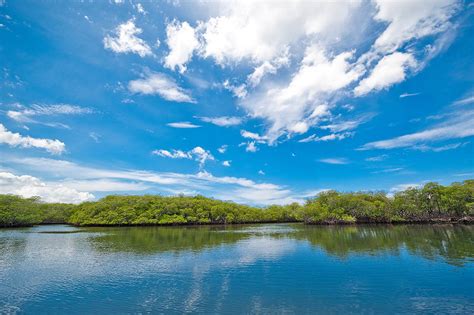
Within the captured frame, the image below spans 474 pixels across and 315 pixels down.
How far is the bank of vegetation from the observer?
9012 centimetres

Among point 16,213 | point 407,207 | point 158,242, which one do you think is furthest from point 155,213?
point 407,207

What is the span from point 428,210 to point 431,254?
245 feet

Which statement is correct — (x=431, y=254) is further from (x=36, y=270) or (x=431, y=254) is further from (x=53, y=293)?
(x=36, y=270)

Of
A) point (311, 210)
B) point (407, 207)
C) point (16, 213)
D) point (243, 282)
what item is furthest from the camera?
point (311, 210)

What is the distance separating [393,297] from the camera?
18.9 metres

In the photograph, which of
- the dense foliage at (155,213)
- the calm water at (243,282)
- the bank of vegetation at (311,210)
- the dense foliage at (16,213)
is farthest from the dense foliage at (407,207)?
the dense foliage at (16,213)

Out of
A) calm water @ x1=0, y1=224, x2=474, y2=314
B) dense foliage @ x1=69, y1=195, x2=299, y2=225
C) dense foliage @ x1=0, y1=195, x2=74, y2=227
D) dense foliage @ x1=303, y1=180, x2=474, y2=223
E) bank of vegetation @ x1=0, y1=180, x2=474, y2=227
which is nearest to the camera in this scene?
calm water @ x1=0, y1=224, x2=474, y2=314

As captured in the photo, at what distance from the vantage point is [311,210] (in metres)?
103

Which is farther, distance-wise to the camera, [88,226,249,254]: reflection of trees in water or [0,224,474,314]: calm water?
[88,226,249,254]: reflection of trees in water

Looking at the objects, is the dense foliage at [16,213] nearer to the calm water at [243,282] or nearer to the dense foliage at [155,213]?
the dense foliage at [155,213]

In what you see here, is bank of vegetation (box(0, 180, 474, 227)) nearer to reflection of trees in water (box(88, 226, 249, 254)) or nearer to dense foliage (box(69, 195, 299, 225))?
dense foliage (box(69, 195, 299, 225))

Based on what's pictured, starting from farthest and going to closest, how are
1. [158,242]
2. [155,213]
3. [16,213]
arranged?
[155,213]
[16,213]
[158,242]

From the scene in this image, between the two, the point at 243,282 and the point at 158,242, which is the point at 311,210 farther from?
the point at 243,282

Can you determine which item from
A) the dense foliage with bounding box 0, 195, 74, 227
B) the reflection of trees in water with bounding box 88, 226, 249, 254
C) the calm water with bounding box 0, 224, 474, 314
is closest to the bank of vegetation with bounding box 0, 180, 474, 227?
the dense foliage with bounding box 0, 195, 74, 227
